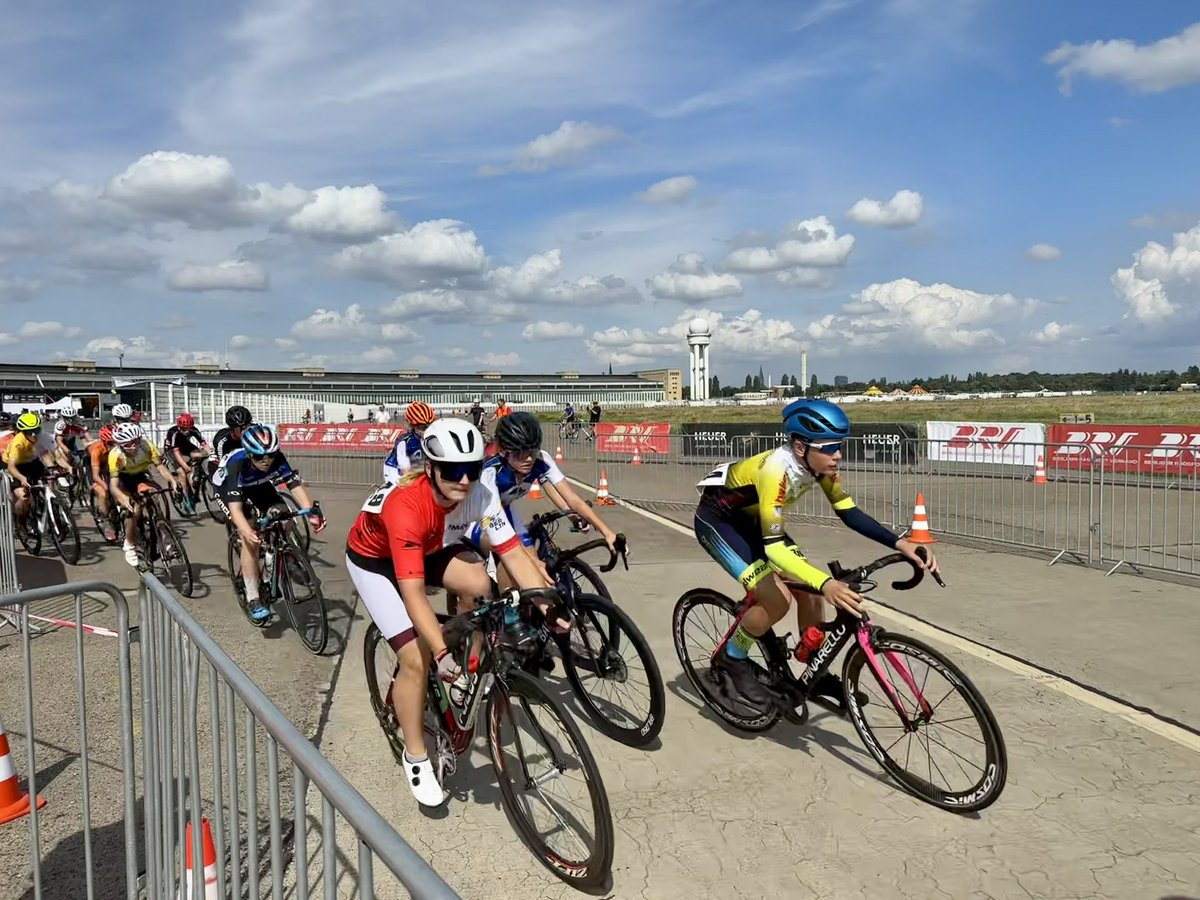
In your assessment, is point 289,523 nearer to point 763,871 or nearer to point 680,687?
point 680,687

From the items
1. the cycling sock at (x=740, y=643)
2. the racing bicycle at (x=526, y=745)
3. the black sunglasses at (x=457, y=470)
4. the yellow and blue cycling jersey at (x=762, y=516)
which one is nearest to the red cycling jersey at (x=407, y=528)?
the black sunglasses at (x=457, y=470)

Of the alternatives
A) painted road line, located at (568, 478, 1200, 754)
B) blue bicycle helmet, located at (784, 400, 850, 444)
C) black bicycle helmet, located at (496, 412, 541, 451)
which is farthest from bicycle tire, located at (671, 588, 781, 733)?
painted road line, located at (568, 478, 1200, 754)

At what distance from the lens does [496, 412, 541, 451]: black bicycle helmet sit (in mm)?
5164

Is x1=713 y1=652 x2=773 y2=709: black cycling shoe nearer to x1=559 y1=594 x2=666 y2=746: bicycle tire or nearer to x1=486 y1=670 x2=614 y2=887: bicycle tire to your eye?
x1=559 y1=594 x2=666 y2=746: bicycle tire

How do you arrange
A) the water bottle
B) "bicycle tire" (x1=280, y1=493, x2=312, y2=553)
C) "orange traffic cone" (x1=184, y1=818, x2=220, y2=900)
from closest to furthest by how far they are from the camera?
1. "orange traffic cone" (x1=184, y1=818, x2=220, y2=900)
2. the water bottle
3. "bicycle tire" (x1=280, y1=493, x2=312, y2=553)

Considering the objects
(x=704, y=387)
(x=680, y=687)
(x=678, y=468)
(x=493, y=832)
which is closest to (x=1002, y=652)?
(x=680, y=687)

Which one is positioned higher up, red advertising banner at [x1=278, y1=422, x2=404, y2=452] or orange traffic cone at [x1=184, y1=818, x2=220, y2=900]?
red advertising banner at [x1=278, y1=422, x2=404, y2=452]

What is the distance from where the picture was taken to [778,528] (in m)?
4.02

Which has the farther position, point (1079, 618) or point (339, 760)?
point (1079, 618)

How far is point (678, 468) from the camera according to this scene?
21.1 m

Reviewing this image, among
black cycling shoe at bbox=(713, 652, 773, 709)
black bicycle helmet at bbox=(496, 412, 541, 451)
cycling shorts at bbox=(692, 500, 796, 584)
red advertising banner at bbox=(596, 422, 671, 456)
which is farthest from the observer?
red advertising banner at bbox=(596, 422, 671, 456)

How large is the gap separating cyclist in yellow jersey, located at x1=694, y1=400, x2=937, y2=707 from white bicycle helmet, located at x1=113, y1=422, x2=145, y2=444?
6.79 meters

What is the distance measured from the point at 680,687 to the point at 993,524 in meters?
7.88

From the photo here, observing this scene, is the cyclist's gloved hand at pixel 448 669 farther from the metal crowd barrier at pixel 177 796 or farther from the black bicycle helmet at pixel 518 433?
the black bicycle helmet at pixel 518 433
